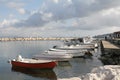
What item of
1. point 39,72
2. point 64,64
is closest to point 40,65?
point 39,72

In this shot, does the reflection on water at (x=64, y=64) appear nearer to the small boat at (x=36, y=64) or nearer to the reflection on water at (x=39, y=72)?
the small boat at (x=36, y=64)

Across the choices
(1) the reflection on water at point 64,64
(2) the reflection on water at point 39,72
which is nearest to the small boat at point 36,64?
(2) the reflection on water at point 39,72

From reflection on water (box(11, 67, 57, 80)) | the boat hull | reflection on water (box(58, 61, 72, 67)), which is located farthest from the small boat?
reflection on water (box(58, 61, 72, 67))

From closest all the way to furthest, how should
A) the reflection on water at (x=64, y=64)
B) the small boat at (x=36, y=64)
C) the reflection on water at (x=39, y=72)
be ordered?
1. the reflection on water at (x=39, y=72)
2. the small boat at (x=36, y=64)
3. the reflection on water at (x=64, y=64)

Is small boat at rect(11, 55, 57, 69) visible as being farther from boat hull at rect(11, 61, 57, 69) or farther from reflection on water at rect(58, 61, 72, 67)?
reflection on water at rect(58, 61, 72, 67)

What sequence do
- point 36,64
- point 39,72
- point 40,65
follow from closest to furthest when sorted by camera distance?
point 39,72
point 40,65
point 36,64

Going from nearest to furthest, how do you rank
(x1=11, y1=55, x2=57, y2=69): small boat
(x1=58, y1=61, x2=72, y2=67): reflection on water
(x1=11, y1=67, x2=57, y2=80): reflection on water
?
(x1=11, y1=67, x2=57, y2=80): reflection on water, (x1=11, y1=55, x2=57, y2=69): small boat, (x1=58, y1=61, x2=72, y2=67): reflection on water

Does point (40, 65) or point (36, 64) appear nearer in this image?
point (40, 65)

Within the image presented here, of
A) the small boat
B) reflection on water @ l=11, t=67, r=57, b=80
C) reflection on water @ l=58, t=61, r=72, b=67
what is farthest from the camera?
reflection on water @ l=58, t=61, r=72, b=67


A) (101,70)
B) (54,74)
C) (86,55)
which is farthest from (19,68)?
(101,70)

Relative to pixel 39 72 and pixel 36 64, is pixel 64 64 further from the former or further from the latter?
pixel 39 72

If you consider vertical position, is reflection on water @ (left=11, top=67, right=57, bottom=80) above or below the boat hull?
below

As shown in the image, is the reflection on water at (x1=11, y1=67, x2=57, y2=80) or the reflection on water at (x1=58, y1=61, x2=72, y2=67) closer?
the reflection on water at (x1=11, y1=67, x2=57, y2=80)

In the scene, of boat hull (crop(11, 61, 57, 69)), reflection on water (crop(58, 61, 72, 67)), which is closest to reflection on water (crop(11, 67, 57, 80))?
boat hull (crop(11, 61, 57, 69))
